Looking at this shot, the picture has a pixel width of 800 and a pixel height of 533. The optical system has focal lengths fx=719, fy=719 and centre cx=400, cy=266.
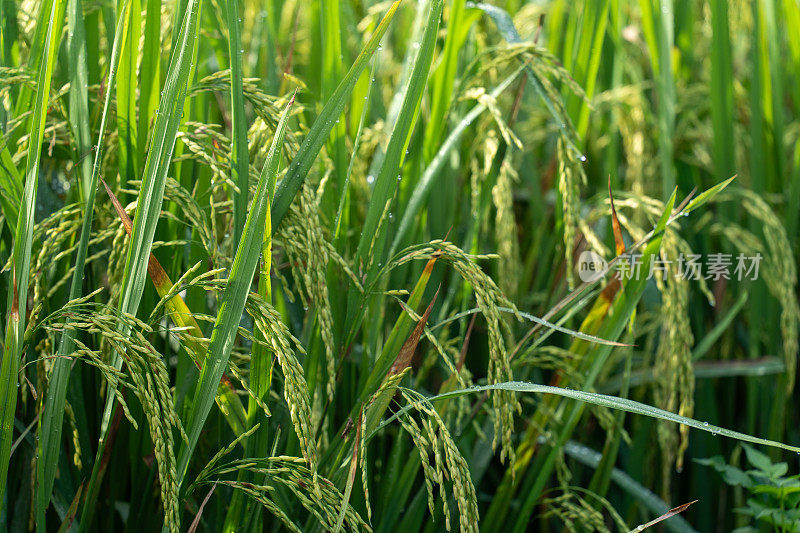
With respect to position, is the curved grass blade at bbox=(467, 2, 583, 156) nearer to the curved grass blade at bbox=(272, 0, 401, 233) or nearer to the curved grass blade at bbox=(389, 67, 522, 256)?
the curved grass blade at bbox=(389, 67, 522, 256)

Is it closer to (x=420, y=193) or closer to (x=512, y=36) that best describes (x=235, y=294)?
(x=420, y=193)

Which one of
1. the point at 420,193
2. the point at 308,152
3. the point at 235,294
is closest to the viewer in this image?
the point at 235,294

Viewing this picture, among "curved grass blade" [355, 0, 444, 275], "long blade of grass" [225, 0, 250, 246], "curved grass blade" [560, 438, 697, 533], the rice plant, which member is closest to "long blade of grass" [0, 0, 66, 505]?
the rice plant

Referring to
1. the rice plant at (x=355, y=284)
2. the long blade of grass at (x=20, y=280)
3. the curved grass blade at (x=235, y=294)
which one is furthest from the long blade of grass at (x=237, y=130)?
the long blade of grass at (x=20, y=280)

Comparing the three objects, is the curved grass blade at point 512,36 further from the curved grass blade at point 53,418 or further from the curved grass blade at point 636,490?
the curved grass blade at point 53,418

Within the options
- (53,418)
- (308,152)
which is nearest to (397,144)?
(308,152)

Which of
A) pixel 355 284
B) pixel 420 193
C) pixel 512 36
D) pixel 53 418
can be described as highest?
pixel 512 36

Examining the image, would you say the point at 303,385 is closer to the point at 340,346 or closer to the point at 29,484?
the point at 340,346

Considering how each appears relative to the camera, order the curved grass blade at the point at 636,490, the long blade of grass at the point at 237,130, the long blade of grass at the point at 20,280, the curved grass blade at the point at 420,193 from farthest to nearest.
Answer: the curved grass blade at the point at 636,490, the curved grass blade at the point at 420,193, the long blade of grass at the point at 237,130, the long blade of grass at the point at 20,280
